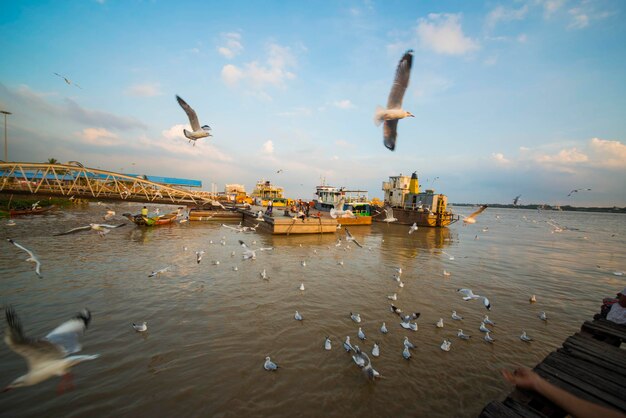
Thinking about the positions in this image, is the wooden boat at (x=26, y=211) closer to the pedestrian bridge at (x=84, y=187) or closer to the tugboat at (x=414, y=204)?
the pedestrian bridge at (x=84, y=187)

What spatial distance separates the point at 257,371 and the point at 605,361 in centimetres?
606

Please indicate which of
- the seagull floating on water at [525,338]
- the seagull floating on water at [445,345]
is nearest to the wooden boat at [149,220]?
the seagull floating on water at [445,345]

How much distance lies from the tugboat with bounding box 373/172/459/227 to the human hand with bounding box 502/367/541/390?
3125cm

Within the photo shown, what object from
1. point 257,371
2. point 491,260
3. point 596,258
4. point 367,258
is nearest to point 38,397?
point 257,371

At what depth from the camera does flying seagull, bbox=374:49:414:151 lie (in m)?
8.23

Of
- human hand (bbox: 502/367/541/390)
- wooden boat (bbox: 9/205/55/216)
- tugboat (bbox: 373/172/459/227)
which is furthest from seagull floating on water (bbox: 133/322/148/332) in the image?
wooden boat (bbox: 9/205/55/216)

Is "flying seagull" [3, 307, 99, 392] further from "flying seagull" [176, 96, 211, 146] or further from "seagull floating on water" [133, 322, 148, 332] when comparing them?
"flying seagull" [176, 96, 211, 146]

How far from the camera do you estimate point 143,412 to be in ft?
14.8

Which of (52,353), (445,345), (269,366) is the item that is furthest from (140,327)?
(445,345)

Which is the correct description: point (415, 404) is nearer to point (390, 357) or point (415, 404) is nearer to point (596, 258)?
point (390, 357)

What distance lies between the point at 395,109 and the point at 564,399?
804 centimetres

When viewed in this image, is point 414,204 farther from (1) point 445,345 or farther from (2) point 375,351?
(2) point 375,351

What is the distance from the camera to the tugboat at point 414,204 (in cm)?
3681

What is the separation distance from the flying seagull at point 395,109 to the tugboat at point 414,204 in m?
26.0
